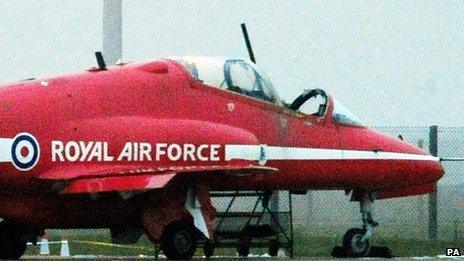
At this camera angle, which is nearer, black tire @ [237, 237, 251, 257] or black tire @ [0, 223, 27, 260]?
black tire @ [0, 223, 27, 260]

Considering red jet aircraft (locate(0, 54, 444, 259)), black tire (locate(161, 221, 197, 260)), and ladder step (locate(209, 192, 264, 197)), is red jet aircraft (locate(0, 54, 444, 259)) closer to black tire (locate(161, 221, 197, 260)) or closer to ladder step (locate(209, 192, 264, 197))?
black tire (locate(161, 221, 197, 260))

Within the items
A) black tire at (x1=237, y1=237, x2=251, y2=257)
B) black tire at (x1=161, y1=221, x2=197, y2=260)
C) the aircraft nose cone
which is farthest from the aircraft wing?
the aircraft nose cone

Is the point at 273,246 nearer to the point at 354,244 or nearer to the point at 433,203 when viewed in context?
the point at 354,244

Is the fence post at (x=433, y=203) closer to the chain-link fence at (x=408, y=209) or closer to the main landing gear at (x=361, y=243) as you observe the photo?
the chain-link fence at (x=408, y=209)

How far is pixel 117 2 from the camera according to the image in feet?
127

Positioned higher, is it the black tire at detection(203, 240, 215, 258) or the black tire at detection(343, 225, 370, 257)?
the black tire at detection(343, 225, 370, 257)

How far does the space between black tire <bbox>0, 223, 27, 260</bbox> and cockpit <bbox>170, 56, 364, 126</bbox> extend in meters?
3.04

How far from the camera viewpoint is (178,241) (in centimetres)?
2536

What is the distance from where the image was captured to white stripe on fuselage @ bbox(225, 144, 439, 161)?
26234 mm

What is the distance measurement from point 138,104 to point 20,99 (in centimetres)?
180

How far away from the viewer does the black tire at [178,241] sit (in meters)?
25.3

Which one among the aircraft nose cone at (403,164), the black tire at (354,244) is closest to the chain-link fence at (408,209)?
the aircraft nose cone at (403,164)

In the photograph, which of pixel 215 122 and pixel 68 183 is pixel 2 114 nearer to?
pixel 68 183

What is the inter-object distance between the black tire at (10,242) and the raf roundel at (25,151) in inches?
82.5
